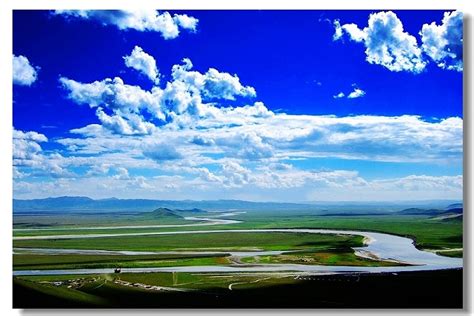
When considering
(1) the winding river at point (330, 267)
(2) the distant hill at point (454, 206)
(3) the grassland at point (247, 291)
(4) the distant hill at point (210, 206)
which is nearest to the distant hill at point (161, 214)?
(4) the distant hill at point (210, 206)

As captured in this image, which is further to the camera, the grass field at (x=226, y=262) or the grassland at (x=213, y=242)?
the grassland at (x=213, y=242)

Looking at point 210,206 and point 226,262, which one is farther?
point 210,206

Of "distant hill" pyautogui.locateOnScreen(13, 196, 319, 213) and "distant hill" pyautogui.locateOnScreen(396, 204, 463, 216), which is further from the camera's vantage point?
"distant hill" pyautogui.locateOnScreen(13, 196, 319, 213)

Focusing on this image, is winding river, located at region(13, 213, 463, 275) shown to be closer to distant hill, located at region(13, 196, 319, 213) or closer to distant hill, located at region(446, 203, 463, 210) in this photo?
distant hill, located at region(13, 196, 319, 213)

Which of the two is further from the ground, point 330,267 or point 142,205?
point 142,205

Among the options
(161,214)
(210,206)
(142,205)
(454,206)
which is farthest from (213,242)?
(454,206)

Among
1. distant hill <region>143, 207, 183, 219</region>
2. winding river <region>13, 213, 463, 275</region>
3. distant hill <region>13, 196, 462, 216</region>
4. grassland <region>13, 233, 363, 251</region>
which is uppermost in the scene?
distant hill <region>13, 196, 462, 216</region>

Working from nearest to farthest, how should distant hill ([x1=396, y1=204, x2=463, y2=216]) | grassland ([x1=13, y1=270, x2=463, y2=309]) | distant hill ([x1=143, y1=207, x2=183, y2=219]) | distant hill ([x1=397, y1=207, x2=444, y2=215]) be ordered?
1. grassland ([x1=13, y1=270, x2=463, y2=309])
2. distant hill ([x1=396, y1=204, x2=463, y2=216])
3. distant hill ([x1=397, y1=207, x2=444, y2=215])
4. distant hill ([x1=143, y1=207, x2=183, y2=219])

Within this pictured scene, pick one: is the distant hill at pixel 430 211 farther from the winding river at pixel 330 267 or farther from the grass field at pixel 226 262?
the winding river at pixel 330 267

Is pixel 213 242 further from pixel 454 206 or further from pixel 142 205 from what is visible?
pixel 454 206

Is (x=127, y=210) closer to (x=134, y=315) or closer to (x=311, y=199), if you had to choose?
(x=134, y=315)

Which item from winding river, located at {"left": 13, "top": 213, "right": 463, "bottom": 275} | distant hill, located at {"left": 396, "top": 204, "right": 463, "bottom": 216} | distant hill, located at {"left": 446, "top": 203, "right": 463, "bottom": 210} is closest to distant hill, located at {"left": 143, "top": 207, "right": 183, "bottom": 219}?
winding river, located at {"left": 13, "top": 213, "right": 463, "bottom": 275}
